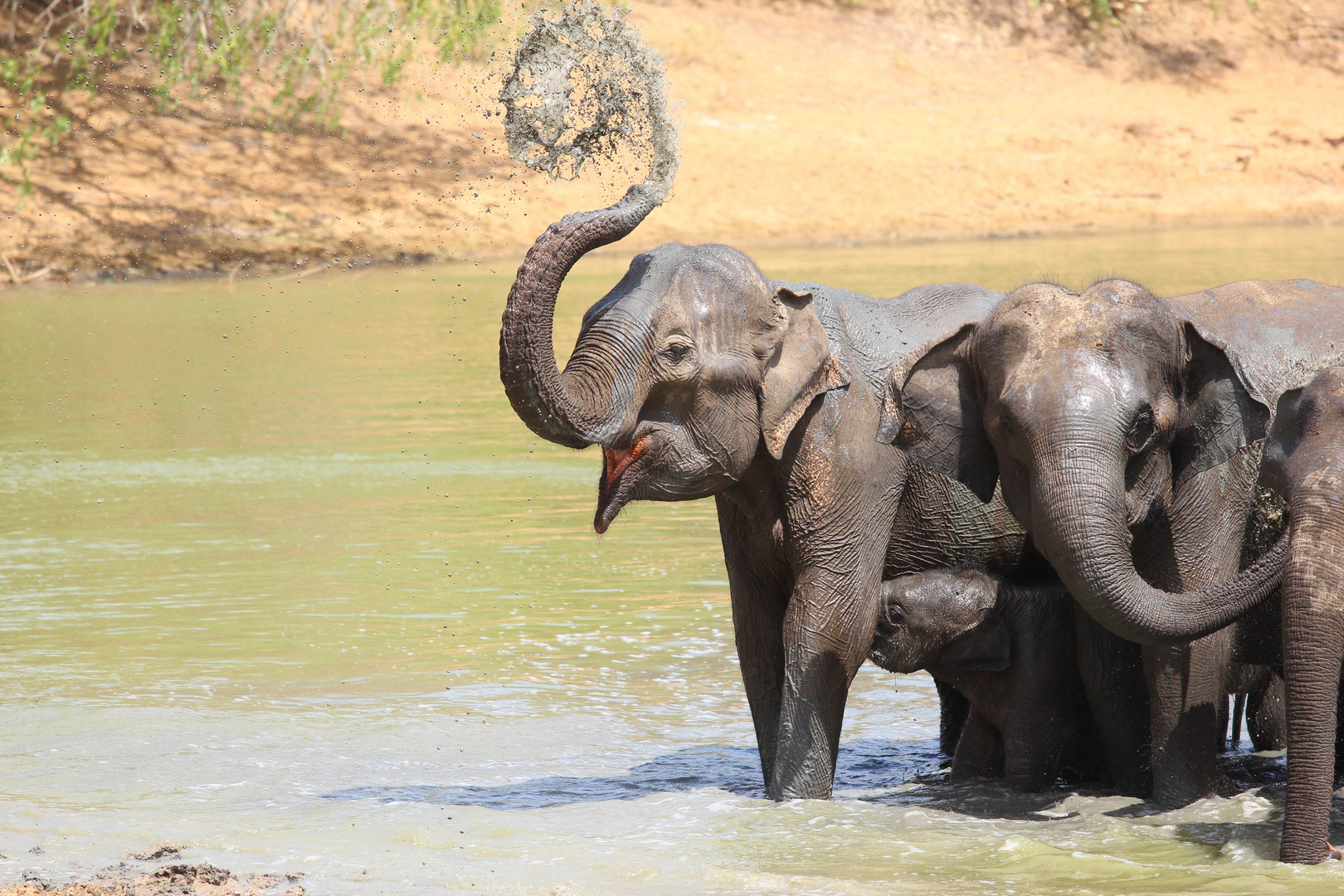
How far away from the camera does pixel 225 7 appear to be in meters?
25.4

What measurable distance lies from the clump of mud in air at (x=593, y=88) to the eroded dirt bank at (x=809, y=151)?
1505cm

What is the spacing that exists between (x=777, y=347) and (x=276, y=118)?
2341cm

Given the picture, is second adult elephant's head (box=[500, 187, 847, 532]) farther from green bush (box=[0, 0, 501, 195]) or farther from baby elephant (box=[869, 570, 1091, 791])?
green bush (box=[0, 0, 501, 195])

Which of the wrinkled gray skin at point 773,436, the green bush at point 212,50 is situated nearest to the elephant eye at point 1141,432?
the wrinkled gray skin at point 773,436

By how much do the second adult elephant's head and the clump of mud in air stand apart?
23 cm

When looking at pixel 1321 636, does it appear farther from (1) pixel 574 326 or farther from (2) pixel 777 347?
(1) pixel 574 326

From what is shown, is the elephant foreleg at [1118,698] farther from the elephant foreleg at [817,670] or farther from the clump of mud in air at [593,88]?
the clump of mud in air at [593,88]

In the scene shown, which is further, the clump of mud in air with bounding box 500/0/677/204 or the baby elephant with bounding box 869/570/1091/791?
the baby elephant with bounding box 869/570/1091/791

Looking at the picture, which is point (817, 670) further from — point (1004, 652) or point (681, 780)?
point (681, 780)

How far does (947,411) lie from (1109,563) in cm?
92

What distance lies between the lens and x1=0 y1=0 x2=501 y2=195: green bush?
2370cm

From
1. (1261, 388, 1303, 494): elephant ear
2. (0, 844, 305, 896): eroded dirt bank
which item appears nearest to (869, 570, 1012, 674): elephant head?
(1261, 388, 1303, 494): elephant ear

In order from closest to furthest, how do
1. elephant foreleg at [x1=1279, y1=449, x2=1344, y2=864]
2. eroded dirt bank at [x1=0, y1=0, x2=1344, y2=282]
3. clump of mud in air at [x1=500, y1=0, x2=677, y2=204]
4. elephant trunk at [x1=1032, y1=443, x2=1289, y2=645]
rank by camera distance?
elephant foreleg at [x1=1279, y1=449, x2=1344, y2=864]
elephant trunk at [x1=1032, y1=443, x2=1289, y2=645]
clump of mud in air at [x1=500, y1=0, x2=677, y2=204]
eroded dirt bank at [x1=0, y1=0, x2=1344, y2=282]

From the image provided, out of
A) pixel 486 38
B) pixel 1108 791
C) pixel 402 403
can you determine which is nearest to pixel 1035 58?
pixel 486 38
